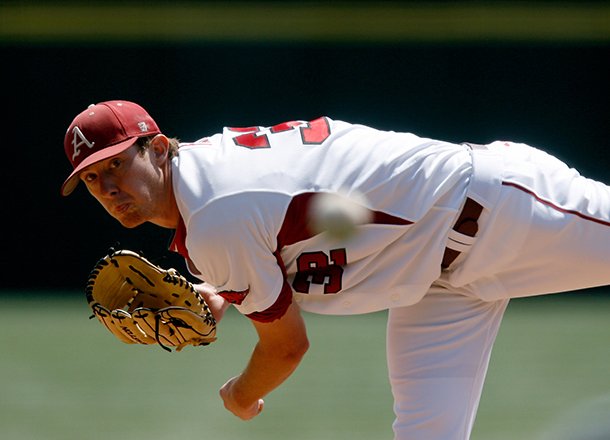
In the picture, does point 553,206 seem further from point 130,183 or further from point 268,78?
point 268,78

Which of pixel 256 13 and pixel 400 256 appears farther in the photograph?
pixel 256 13

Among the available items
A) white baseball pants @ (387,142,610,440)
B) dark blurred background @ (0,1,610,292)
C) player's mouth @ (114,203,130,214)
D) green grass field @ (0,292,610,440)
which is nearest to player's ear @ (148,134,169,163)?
player's mouth @ (114,203,130,214)

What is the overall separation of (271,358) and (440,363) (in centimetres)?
49

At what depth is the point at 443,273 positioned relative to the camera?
120 inches

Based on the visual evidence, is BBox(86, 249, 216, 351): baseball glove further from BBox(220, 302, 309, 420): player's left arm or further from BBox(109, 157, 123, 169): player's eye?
BBox(109, 157, 123, 169): player's eye

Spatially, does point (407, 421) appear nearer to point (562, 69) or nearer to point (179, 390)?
point (179, 390)

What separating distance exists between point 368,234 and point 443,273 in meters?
0.29

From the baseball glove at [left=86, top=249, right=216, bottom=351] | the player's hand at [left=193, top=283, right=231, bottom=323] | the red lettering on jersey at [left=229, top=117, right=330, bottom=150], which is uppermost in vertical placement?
the red lettering on jersey at [left=229, top=117, right=330, bottom=150]

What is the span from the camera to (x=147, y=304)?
326 centimetres

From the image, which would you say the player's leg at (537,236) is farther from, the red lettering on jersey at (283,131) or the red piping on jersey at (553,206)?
the red lettering on jersey at (283,131)

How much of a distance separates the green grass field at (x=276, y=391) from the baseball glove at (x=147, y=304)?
4.49 ft

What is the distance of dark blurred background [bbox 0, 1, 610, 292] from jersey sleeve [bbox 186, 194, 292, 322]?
4.38 m

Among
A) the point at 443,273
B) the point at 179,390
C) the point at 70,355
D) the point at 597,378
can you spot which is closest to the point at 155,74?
the point at 70,355

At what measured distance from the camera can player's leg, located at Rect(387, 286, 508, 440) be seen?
9.81 ft
